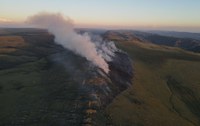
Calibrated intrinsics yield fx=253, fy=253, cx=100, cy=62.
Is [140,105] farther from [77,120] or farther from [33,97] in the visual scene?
[33,97]

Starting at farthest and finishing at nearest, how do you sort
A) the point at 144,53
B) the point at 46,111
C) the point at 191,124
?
the point at 144,53
the point at 191,124
the point at 46,111

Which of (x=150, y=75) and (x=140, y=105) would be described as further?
(x=150, y=75)

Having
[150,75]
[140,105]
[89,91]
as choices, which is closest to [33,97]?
[89,91]

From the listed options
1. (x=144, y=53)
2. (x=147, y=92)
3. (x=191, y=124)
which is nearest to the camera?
(x=191, y=124)

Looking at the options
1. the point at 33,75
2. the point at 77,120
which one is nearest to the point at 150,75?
the point at 33,75

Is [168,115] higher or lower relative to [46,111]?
lower
